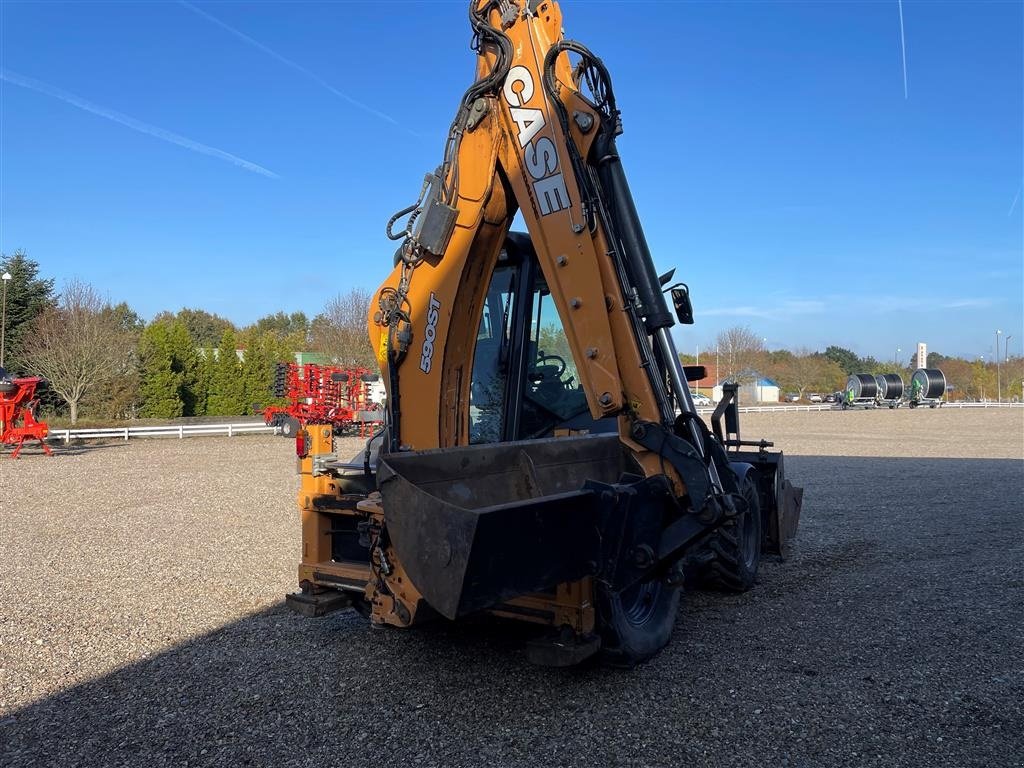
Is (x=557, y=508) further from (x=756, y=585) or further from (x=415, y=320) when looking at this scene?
(x=756, y=585)

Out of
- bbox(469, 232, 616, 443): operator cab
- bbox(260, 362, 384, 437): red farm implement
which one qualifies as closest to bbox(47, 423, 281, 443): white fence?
bbox(260, 362, 384, 437): red farm implement

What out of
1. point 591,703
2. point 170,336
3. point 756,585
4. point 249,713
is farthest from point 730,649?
point 170,336

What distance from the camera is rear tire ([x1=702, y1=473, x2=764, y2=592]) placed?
5.91 m

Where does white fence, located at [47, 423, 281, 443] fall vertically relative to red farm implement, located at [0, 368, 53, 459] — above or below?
below

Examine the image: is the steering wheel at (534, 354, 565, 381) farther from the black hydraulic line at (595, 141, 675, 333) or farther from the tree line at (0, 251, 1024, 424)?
the tree line at (0, 251, 1024, 424)

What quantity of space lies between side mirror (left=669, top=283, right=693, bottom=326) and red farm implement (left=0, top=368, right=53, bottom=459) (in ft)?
57.1

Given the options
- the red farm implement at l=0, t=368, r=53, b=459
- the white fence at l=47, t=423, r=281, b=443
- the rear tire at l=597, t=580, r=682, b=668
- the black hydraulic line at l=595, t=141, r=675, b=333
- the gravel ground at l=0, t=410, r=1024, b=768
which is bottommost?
the gravel ground at l=0, t=410, r=1024, b=768

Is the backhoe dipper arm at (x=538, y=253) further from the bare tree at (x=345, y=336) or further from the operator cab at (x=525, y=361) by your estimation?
the bare tree at (x=345, y=336)

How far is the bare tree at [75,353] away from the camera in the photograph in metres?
30.0

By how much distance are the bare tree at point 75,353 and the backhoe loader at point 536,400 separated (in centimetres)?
2800

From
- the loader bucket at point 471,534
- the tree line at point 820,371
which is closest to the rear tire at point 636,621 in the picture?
the loader bucket at point 471,534

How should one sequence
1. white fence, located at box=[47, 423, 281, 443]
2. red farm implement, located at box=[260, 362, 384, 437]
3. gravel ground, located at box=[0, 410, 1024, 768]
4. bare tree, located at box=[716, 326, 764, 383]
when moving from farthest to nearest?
bare tree, located at box=[716, 326, 764, 383], red farm implement, located at box=[260, 362, 384, 437], white fence, located at box=[47, 423, 281, 443], gravel ground, located at box=[0, 410, 1024, 768]

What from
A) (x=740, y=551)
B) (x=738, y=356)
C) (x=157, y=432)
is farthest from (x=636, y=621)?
(x=738, y=356)

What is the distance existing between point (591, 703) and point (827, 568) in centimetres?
405
